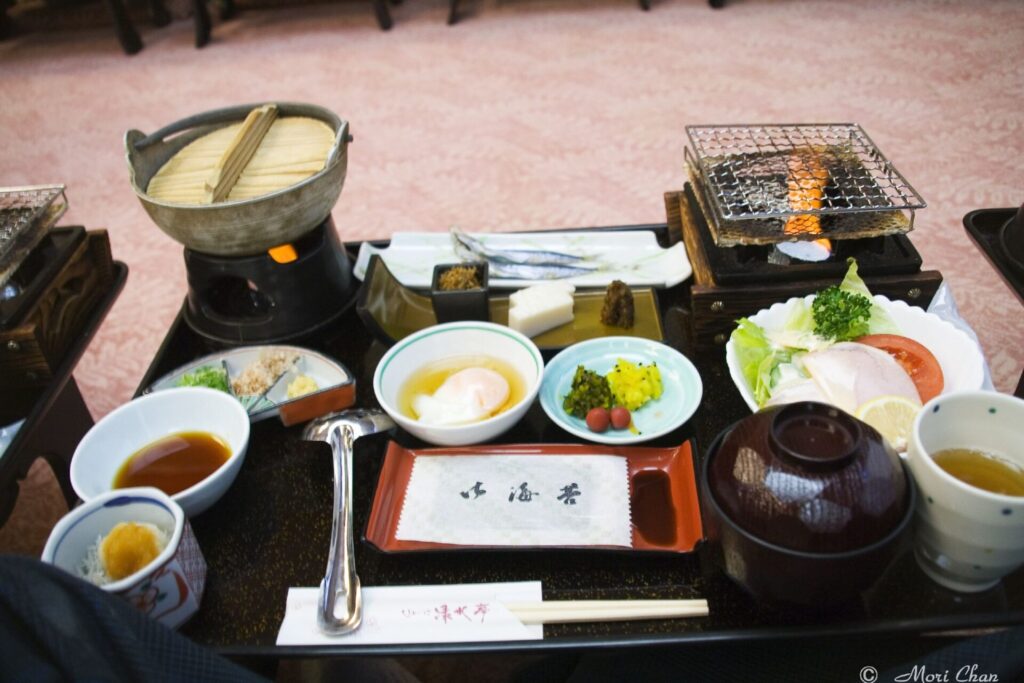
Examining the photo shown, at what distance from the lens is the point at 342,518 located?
1.49m

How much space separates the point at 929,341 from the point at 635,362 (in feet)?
2.04

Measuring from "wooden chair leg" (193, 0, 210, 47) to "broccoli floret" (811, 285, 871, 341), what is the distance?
19.6 ft

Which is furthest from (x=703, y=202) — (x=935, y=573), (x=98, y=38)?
(x=98, y=38)

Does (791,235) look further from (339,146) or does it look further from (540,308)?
(339,146)

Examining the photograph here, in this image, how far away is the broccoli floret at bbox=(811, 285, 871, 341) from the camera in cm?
166

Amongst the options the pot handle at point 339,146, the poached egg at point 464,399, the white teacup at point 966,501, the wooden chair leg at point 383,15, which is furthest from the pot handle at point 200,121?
the wooden chair leg at point 383,15

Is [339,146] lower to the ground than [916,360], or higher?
higher

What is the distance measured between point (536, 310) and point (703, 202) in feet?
1.62

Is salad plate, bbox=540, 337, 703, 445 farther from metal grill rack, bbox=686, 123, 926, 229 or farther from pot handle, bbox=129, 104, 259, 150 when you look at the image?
pot handle, bbox=129, 104, 259, 150

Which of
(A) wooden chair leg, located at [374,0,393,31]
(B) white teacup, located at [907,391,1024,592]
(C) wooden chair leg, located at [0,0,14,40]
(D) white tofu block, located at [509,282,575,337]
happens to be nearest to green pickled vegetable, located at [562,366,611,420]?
(D) white tofu block, located at [509,282,575,337]

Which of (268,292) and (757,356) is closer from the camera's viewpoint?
(757,356)

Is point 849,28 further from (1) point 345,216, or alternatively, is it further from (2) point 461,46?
(1) point 345,216

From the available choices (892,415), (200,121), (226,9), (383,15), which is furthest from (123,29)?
(892,415)

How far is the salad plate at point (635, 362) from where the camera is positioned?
163 centimetres
